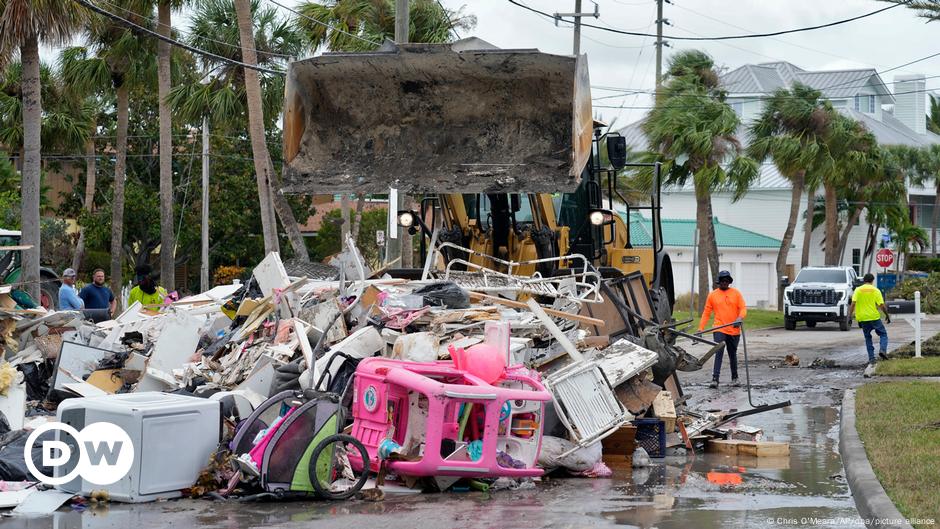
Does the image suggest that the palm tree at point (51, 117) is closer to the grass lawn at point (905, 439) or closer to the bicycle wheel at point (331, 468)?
the grass lawn at point (905, 439)

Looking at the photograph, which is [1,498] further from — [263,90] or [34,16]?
[263,90]

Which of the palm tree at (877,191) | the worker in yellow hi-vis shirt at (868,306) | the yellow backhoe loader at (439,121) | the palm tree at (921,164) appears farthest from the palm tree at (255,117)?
the palm tree at (921,164)

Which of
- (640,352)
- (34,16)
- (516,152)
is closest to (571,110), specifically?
(516,152)

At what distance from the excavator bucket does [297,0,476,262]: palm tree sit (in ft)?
51.2

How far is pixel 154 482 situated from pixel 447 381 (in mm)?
2220

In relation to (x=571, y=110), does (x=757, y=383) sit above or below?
below

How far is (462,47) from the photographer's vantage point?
11414mm

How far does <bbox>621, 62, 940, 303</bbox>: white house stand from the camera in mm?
61844

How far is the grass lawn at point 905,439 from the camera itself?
24.5ft

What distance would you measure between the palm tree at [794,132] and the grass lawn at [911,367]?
881 inches

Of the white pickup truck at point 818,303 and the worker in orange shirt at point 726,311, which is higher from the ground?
the worker in orange shirt at point 726,311

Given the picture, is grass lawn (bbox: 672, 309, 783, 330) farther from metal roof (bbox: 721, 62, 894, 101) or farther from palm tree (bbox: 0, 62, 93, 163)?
metal roof (bbox: 721, 62, 894, 101)

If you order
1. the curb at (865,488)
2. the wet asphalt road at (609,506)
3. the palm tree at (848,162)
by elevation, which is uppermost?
the palm tree at (848,162)

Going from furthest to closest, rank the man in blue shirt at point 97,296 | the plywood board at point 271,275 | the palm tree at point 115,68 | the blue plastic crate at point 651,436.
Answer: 1. the palm tree at point 115,68
2. the man in blue shirt at point 97,296
3. the plywood board at point 271,275
4. the blue plastic crate at point 651,436
